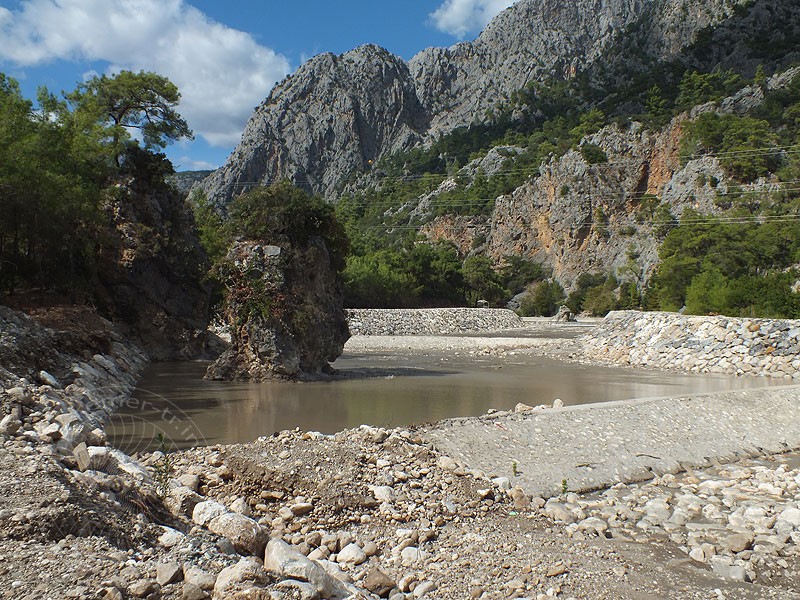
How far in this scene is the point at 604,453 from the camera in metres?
9.11

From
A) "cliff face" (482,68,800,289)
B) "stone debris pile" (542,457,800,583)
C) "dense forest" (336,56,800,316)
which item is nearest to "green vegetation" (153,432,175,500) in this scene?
"stone debris pile" (542,457,800,583)

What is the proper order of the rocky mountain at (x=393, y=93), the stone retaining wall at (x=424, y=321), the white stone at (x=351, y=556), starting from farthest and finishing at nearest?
the rocky mountain at (x=393, y=93) → the stone retaining wall at (x=424, y=321) → the white stone at (x=351, y=556)

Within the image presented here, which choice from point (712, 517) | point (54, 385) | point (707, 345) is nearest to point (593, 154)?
point (707, 345)

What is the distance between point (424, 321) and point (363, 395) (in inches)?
1201

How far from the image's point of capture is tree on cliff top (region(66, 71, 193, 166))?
26.2 metres

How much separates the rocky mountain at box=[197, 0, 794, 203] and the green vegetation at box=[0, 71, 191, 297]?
106 metres

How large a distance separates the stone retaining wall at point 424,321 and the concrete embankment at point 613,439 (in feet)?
96.7

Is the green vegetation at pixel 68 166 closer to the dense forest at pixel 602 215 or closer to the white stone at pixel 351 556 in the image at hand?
the white stone at pixel 351 556

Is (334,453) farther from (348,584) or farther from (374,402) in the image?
(374,402)

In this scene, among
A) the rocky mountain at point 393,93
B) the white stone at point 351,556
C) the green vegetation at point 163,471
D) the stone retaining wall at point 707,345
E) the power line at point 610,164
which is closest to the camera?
the white stone at point 351,556

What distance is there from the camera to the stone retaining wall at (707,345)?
2020cm

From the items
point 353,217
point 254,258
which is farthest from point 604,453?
point 353,217

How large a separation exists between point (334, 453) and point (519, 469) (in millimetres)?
2553

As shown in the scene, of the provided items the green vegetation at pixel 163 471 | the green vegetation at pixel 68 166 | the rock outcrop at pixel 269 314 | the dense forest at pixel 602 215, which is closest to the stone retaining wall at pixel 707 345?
the dense forest at pixel 602 215
